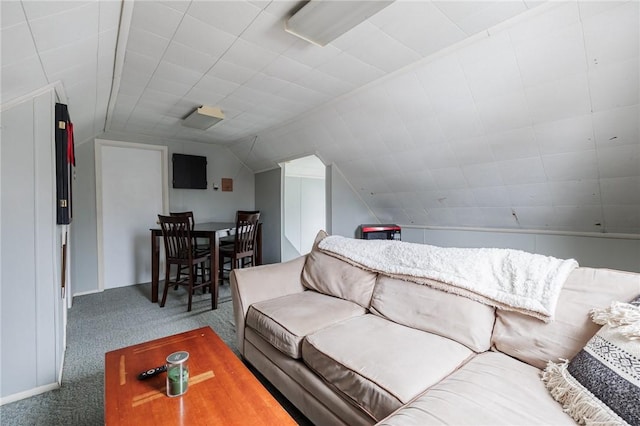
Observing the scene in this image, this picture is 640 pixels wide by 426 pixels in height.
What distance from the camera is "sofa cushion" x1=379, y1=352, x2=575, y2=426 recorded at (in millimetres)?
903

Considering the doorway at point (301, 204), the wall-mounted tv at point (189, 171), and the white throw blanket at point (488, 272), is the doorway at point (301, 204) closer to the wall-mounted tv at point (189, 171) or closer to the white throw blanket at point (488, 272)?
the wall-mounted tv at point (189, 171)

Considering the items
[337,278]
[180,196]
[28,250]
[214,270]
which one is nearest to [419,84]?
[337,278]

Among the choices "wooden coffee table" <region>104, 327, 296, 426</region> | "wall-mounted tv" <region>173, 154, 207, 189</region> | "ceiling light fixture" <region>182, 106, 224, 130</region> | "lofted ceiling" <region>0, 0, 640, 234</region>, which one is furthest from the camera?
"wall-mounted tv" <region>173, 154, 207, 189</region>

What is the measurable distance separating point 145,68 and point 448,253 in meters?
2.51

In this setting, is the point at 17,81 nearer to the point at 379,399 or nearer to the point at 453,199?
the point at 379,399

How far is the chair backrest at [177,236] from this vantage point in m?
3.04

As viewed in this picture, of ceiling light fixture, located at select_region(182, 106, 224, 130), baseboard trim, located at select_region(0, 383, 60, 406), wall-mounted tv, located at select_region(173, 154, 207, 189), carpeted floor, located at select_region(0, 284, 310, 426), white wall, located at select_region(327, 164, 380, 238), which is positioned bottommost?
carpeted floor, located at select_region(0, 284, 310, 426)

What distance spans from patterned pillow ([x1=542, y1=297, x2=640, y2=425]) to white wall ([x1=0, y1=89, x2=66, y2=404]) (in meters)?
2.58

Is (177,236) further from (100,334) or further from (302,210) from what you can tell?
(302,210)

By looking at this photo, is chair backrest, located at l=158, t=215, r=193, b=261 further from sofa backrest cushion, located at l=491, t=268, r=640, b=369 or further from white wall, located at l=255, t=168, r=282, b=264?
sofa backrest cushion, located at l=491, t=268, r=640, b=369

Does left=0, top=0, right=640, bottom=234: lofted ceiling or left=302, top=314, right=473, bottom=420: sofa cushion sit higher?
left=0, top=0, right=640, bottom=234: lofted ceiling

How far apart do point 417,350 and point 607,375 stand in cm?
62

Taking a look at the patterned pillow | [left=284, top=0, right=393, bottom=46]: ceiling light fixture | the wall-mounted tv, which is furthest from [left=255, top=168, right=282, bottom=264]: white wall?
the patterned pillow

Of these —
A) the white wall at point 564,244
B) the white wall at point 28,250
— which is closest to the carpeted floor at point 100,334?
the white wall at point 28,250
